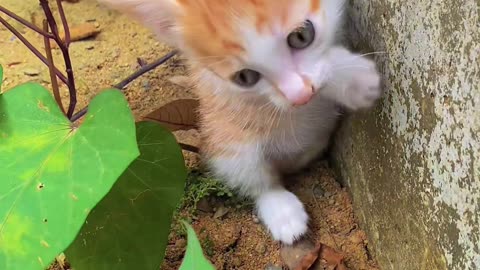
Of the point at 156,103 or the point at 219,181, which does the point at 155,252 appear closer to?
the point at 219,181

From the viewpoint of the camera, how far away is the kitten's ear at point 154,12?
136 centimetres

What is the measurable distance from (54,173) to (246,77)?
0.40 m

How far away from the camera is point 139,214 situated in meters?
1.51

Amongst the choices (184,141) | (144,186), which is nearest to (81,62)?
(184,141)

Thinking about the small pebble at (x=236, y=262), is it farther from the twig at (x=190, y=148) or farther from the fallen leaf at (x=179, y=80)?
the fallen leaf at (x=179, y=80)

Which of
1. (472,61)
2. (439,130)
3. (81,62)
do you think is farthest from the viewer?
(81,62)

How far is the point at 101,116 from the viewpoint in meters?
1.28

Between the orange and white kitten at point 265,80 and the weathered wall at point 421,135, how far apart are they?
0.09 m

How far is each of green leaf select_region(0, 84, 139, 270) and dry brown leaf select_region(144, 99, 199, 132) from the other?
19.0 inches

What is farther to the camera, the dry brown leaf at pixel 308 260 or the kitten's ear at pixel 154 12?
the dry brown leaf at pixel 308 260

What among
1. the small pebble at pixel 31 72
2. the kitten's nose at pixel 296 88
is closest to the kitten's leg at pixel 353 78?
the kitten's nose at pixel 296 88

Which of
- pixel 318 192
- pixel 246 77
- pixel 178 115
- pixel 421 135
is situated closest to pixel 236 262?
pixel 318 192

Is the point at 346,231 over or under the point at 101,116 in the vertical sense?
under

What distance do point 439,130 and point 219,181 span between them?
2.46 feet
